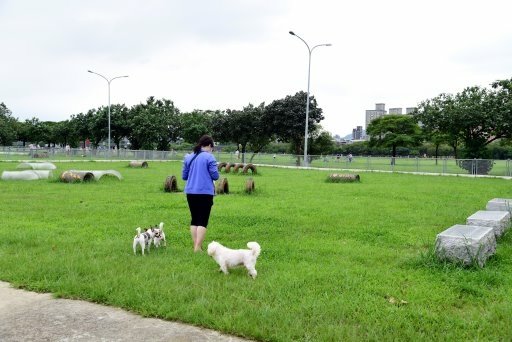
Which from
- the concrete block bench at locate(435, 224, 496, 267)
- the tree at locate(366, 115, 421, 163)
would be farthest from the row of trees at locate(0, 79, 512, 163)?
the concrete block bench at locate(435, 224, 496, 267)

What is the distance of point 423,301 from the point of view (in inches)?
173

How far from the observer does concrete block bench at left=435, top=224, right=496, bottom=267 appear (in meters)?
5.35

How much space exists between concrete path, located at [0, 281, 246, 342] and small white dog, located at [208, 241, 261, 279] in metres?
1.31

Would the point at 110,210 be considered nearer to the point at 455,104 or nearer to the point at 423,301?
the point at 423,301

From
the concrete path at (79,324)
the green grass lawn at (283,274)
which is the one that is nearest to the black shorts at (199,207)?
the green grass lawn at (283,274)

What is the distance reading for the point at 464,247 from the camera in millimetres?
5367

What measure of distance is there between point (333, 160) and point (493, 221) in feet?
94.6

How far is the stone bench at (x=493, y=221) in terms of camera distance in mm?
Answer: 6777

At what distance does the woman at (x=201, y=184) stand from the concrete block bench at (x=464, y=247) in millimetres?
3015

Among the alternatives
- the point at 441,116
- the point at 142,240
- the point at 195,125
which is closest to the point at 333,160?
the point at 441,116

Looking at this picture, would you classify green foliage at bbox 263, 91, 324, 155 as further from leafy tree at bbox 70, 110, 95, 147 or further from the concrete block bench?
the concrete block bench

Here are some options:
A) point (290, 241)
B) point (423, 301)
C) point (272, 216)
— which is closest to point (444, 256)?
point (423, 301)

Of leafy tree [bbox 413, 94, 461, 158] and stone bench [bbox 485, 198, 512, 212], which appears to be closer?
stone bench [bbox 485, 198, 512, 212]

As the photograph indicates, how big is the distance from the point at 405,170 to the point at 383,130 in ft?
76.3
